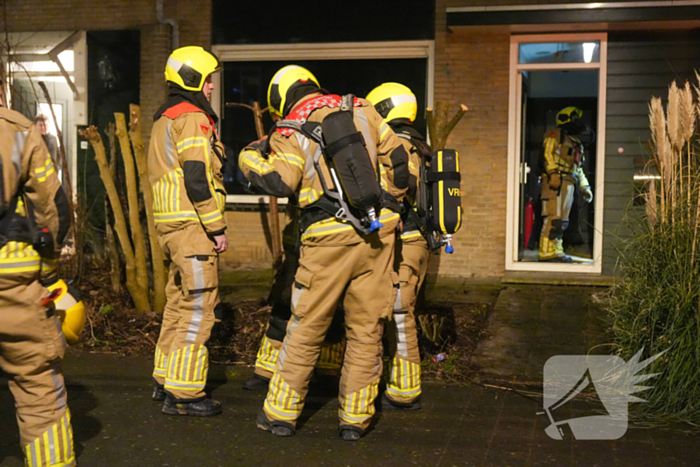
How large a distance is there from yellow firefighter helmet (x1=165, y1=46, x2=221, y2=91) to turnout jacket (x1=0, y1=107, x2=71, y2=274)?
1.51 metres

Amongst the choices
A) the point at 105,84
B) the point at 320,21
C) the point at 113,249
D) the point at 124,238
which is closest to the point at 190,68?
the point at 124,238

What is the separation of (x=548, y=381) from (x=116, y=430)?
123 inches

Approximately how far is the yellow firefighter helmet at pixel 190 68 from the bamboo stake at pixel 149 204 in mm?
1806

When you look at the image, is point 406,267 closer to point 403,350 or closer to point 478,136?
point 403,350

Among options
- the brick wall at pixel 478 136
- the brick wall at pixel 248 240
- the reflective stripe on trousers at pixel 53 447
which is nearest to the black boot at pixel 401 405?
the reflective stripe on trousers at pixel 53 447

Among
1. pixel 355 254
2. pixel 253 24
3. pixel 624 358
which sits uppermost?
pixel 253 24

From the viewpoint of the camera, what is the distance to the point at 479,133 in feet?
A: 31.1

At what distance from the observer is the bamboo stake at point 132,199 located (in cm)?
673

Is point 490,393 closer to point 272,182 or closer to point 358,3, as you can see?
point 272,182

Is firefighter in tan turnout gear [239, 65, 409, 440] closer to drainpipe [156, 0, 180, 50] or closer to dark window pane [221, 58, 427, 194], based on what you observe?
dark window pane [221, 58, 427, 194]

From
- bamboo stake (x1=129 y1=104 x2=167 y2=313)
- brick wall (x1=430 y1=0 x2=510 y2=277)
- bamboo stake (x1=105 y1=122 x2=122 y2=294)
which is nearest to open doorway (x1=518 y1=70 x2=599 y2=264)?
brick wall (x1=430 y1=0 x2=510 y2=277)

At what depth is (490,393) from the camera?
5.29m

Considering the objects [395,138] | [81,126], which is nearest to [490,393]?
[395,138]

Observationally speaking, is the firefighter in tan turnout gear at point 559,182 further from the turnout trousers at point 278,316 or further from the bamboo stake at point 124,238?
the turnout trousers at point 278,316
